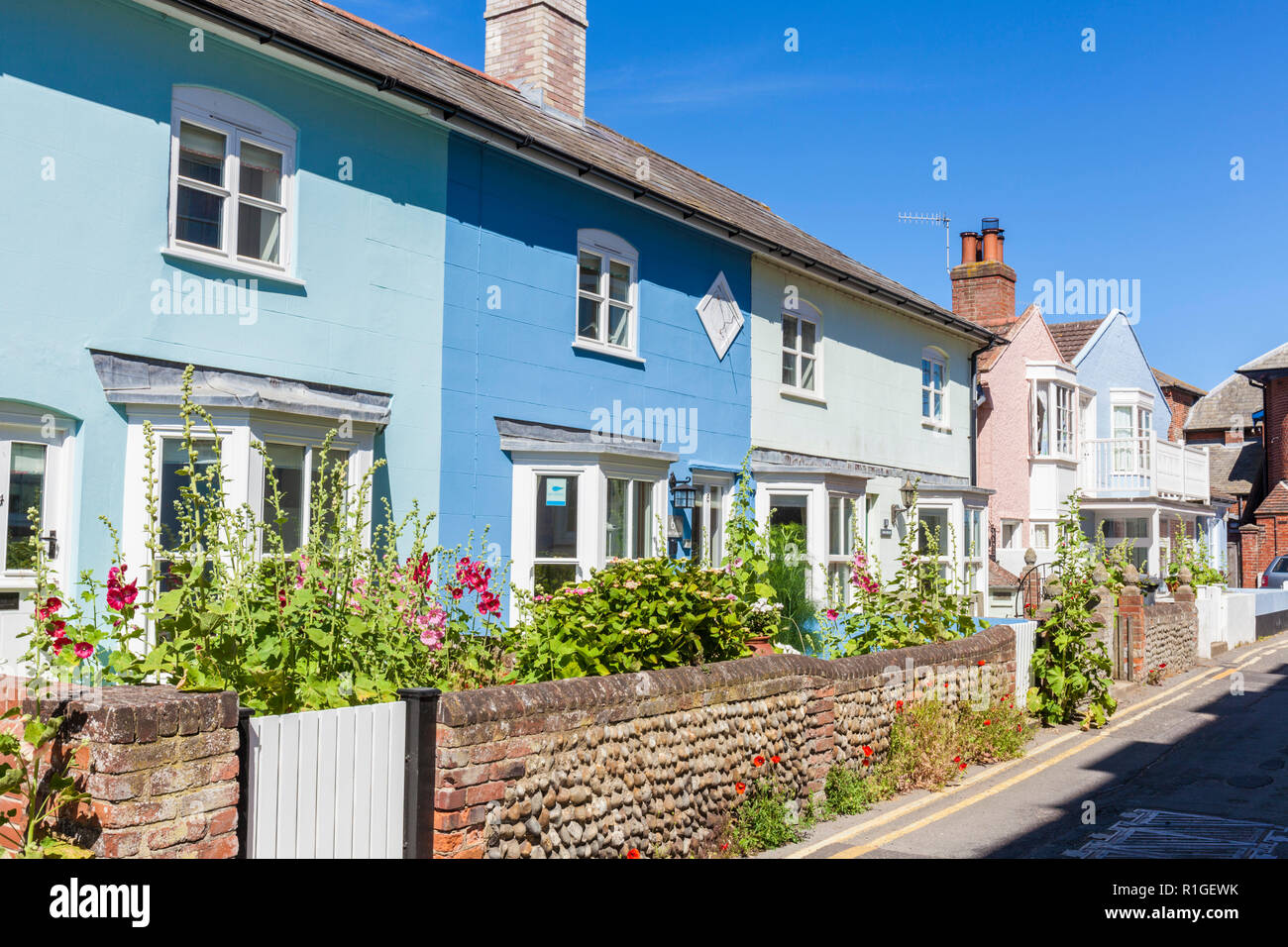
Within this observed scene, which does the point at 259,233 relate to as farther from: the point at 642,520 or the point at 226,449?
the point at 642,520

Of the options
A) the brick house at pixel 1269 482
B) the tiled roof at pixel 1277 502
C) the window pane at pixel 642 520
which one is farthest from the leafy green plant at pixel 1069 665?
the tiled roof at pixel 1277 502

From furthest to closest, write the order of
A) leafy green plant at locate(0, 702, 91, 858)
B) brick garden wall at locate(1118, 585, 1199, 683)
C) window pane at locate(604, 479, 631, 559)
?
brick garden wall at locate(1118, 585, 1199, 683)
window pane at locate(604, 479, 631, 559)
leafy green plant at locate(0, 702, 91, 858)

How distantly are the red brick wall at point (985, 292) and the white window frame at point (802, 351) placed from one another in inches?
426

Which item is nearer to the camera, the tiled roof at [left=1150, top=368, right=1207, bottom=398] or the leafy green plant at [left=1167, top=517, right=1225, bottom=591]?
the leafy green plant at [left=1167, top=517, right=1225, bottom=591]

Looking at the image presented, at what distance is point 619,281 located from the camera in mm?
13930

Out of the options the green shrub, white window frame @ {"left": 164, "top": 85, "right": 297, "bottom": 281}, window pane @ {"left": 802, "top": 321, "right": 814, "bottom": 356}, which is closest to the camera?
the green shrub

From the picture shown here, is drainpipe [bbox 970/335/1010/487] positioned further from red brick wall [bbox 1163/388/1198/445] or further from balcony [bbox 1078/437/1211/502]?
red brick wall [bbox 1163/388/1198/445]

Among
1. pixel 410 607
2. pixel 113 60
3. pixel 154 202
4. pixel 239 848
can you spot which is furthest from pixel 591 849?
pixel 113 60

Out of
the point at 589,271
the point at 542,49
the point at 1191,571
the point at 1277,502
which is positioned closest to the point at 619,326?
the point at 589,271

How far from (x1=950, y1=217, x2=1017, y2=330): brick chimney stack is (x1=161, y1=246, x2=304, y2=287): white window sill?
20494 millimetres

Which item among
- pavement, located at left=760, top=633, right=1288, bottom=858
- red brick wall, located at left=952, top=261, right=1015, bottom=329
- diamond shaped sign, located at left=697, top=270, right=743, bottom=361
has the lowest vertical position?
pavement, located at left=760, top=633, right=1288, bottom=858

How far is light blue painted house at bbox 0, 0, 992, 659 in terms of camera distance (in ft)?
27.8

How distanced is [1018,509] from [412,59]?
17982 mm

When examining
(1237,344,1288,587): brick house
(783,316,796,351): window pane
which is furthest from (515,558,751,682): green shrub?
(1237,344,1288,587): brick house
